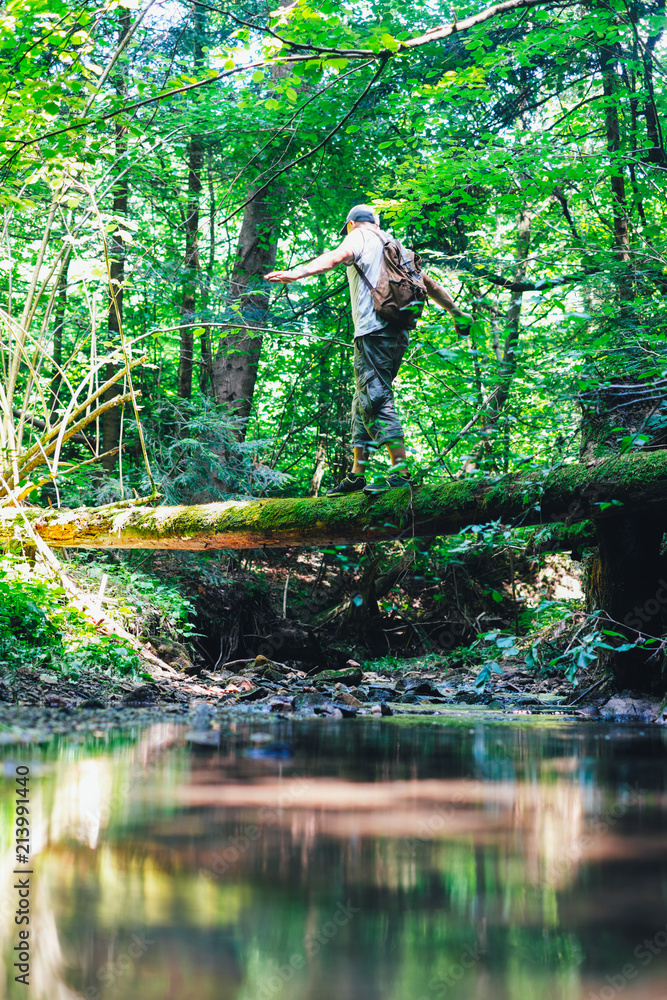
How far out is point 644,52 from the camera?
8.10 meters

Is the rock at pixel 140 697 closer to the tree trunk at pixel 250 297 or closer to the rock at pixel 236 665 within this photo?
the rock at pixel 236 665

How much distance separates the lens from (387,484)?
629 centimetres

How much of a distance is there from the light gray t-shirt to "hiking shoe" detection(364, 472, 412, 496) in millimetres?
1269

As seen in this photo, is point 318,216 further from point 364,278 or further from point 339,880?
point 339,880

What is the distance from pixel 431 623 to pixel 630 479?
22.2ft

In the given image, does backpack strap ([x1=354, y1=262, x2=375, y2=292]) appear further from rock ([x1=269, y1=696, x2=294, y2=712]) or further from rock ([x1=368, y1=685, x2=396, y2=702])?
rock ([x1=368, y1=685, x2=396, y2=702])

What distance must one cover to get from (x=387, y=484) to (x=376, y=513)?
0.88ft

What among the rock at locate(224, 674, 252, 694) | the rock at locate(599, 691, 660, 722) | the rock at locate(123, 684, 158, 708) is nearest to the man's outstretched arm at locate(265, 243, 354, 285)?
the rock at locate(123, 684, 158, 708)

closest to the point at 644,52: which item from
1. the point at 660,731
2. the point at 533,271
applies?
the point at 533,271

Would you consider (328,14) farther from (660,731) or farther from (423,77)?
(660,731)

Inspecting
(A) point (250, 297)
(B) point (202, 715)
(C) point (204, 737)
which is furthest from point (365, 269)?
(A) point (250, 297)

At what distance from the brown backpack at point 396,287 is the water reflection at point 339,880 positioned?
415 centimetres

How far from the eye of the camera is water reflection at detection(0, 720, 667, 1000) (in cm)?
114

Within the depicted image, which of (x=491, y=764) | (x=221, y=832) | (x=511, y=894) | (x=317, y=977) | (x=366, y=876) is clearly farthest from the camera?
(x=491, y=764)
